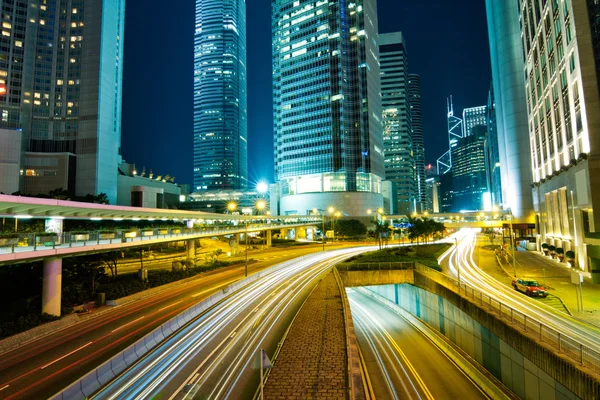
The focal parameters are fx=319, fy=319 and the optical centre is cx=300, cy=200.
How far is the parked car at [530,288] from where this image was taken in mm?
27195

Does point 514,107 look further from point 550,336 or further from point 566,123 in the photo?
point 550,336

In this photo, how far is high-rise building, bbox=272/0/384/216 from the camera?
394 feet

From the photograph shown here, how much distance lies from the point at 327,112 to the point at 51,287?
110240 mm

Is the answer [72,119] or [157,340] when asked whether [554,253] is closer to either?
[157,340]

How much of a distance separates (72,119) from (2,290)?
91.1 metres

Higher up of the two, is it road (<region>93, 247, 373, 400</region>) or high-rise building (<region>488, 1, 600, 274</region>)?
high-rise building (<region>488, 1, 600, 274</region>)

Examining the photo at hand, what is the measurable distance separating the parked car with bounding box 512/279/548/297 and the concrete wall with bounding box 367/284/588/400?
23.9 feet

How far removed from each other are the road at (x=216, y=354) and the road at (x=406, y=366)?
25.1 ft

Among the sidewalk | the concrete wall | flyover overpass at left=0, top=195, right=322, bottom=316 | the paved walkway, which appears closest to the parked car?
the sidewalk

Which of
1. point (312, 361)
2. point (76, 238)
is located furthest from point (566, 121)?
point (76, 238)

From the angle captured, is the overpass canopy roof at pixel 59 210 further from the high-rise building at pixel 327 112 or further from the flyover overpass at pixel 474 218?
the high-rise building at pixel 327 112

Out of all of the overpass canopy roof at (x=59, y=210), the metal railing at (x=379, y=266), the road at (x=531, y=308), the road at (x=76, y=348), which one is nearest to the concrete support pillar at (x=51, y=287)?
the road at (x=76, y=348)

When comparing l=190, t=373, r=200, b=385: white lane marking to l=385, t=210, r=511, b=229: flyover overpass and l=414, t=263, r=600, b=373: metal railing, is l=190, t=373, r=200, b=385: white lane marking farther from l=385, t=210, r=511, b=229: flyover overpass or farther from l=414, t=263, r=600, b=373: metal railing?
l=385, t=210, r=511, b=229: flyover overpass

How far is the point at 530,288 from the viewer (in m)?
27.9
